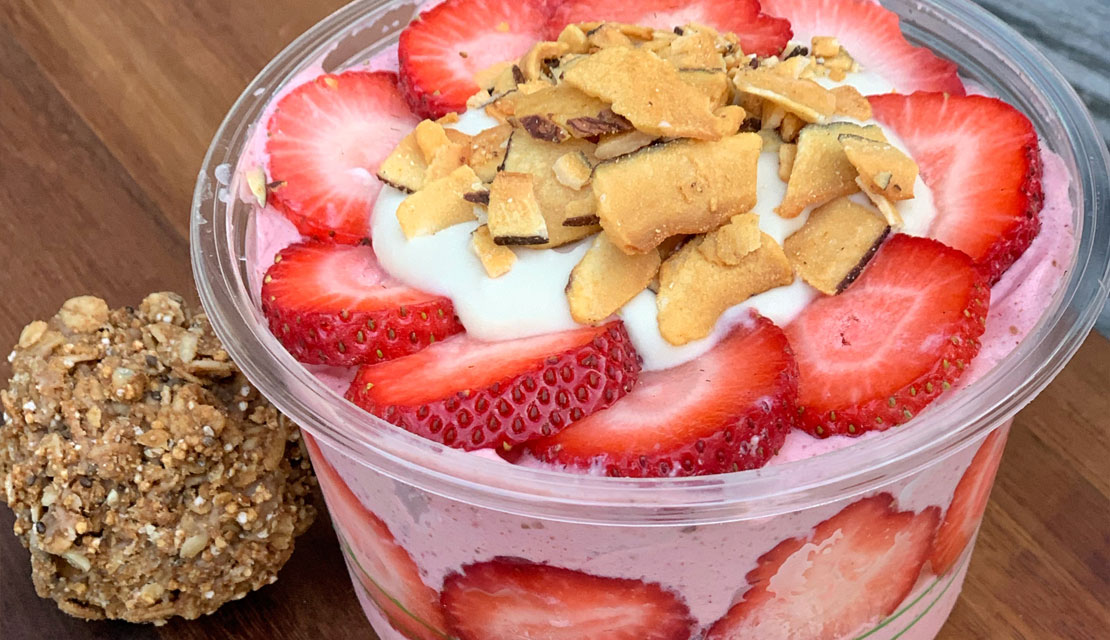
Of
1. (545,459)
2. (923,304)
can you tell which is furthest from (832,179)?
(545,459)

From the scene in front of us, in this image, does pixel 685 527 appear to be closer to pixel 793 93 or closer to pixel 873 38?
pixel 793 93

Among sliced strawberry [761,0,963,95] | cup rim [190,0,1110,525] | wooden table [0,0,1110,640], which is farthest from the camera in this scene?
wooden table [0,0,1110,640]

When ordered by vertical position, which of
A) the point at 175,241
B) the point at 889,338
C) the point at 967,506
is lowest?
the point at 967,506

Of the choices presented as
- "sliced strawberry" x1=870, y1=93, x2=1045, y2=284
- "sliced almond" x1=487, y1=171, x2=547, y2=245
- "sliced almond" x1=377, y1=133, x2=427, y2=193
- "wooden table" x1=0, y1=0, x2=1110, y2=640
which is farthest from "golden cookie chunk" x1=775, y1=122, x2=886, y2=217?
"wooden table" x1=0, y1=0, x2=1110, y2=640

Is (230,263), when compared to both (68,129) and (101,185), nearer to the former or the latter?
(101,185)

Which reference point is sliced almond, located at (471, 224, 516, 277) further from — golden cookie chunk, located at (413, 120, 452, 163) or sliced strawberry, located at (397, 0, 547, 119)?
sliced strawberry, located at (397, 0, 547, 119)

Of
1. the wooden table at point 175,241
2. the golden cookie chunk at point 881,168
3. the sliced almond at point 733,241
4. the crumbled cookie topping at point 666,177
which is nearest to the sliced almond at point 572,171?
the crumbled cookie topping at point 666,177

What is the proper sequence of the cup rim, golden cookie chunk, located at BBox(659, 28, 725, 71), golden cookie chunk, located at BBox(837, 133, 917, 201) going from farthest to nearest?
1. golden cookie chunk, located at BBox(659, 28, 725, 71)
2. golden cookie chunk, located at BBox(837, 133, 917, 201)
3. the cup rim

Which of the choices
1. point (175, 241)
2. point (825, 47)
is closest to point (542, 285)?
point (825, 47)
